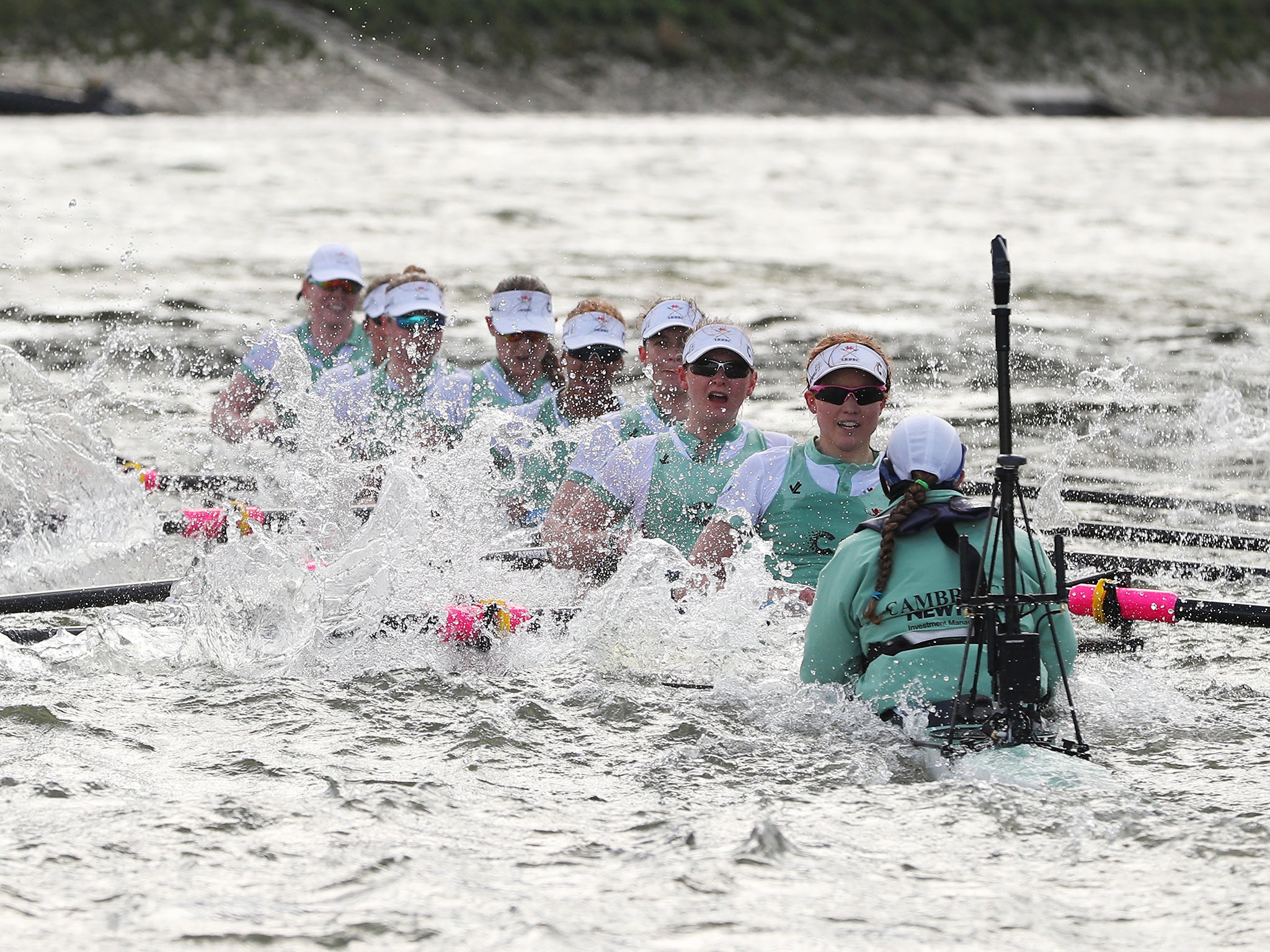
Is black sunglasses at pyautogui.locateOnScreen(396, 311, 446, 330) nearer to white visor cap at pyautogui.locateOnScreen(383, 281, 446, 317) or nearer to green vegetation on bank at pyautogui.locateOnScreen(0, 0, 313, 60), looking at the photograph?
white visor cap at pyautogui.locateOnScreen(383, 281, 446, 317)

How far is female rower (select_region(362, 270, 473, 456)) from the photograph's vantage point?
915cm

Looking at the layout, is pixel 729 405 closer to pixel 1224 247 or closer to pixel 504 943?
pixel 504 943

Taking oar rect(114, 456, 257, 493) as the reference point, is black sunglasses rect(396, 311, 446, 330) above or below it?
above

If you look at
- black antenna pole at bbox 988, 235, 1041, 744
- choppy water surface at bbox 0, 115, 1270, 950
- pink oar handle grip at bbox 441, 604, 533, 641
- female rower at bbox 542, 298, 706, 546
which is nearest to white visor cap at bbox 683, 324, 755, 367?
female rower at bbox 542, 298, 706, 546

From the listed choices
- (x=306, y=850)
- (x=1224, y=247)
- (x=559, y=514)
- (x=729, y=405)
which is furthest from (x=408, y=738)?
A: (x=1224, y=247)

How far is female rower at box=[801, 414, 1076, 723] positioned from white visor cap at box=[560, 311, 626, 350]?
283 cm

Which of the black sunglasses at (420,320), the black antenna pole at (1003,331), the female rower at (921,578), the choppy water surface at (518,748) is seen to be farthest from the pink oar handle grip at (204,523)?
the black antenna pole at (1003,331)

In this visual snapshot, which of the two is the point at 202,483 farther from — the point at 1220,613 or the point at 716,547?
the point at 1220,613

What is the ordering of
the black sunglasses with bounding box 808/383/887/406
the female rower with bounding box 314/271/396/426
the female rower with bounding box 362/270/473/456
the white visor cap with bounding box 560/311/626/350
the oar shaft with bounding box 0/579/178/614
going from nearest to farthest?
the black sunglasses with bounding box 808/383/887/406 < the oar shaft with bounding box 0/579/178/614 < the white visor cap with bounding box 560/311/626/350 < the female rower with bounding box 362/270/473/456 < the female rower with bounding box 314/271/396/426

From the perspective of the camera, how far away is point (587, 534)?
24.7 ft

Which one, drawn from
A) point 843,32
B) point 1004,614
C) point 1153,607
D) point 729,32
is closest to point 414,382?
point 1153,607

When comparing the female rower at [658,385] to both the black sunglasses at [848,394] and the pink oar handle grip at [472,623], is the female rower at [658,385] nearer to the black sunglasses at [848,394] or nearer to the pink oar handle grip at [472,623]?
the pink oar handle grip at [472,623]

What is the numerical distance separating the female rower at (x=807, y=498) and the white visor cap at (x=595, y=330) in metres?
1.39

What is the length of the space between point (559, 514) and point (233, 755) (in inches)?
81.8
